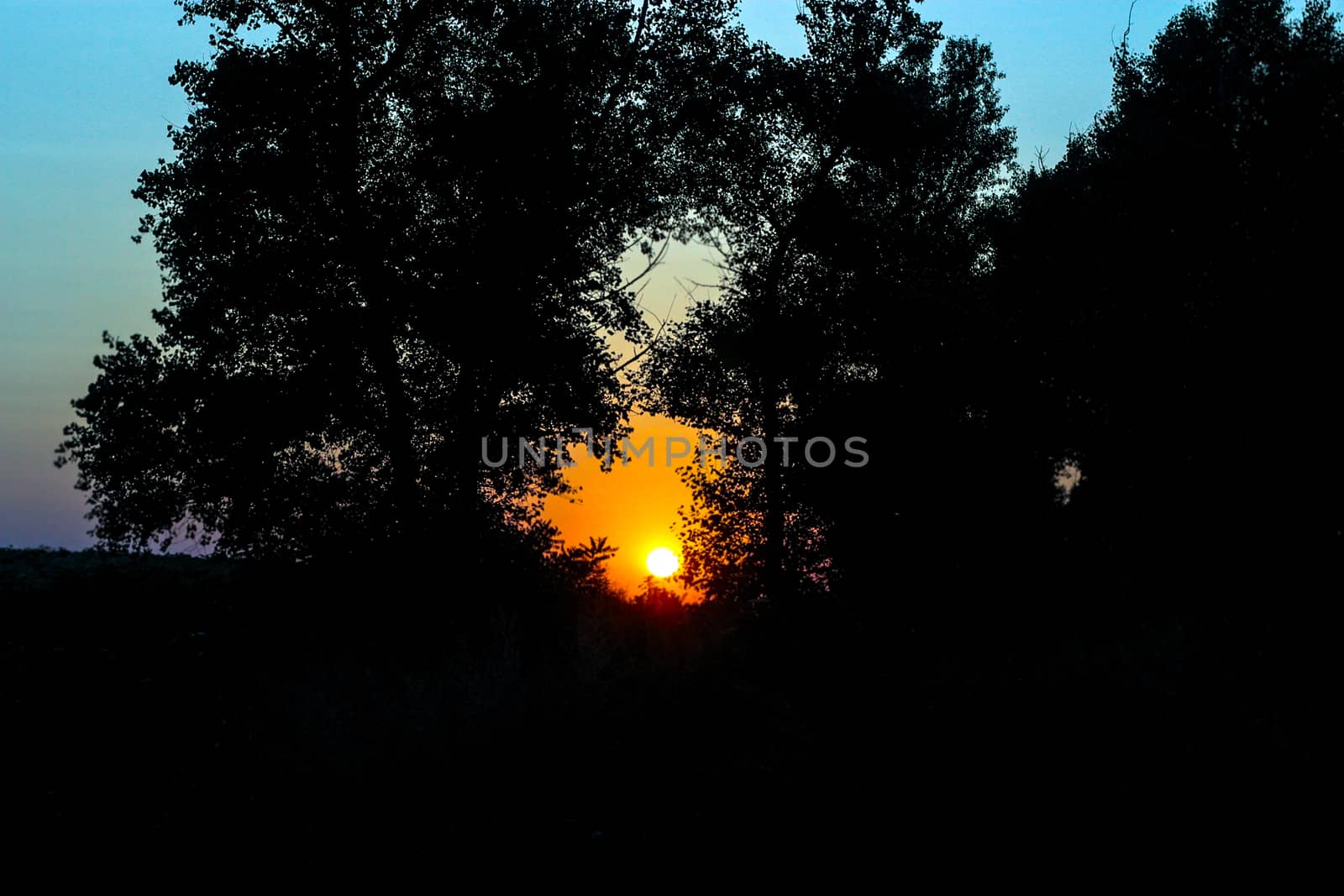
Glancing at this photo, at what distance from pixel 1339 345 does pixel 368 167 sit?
18.8 m

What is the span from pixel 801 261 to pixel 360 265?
11.0 metres

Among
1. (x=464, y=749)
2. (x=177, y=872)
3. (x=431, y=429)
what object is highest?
(x=431, y=429)

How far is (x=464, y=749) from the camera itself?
45.2 feet

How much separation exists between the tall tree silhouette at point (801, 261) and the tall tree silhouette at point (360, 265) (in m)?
4.28

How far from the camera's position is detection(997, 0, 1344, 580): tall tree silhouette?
727 inches

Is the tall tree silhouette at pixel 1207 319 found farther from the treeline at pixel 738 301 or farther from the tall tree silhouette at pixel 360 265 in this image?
the tall tree silhouette at pixel 360 265

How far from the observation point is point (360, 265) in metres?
24.3

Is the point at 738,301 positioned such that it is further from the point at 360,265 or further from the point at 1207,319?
the point at 1207,319

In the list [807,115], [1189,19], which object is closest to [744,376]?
[807,115]

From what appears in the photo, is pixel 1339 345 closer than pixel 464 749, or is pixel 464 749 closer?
pixel 464 749

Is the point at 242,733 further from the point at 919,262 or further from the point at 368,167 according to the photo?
the point at 919,262

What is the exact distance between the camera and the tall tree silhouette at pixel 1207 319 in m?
18.5

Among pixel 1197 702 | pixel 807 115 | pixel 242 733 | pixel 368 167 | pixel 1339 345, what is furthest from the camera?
pixel 807 115

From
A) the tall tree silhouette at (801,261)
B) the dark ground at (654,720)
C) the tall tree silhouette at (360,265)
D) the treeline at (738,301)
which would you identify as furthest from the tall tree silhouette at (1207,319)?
the tall tree silhouette at (360,265)
